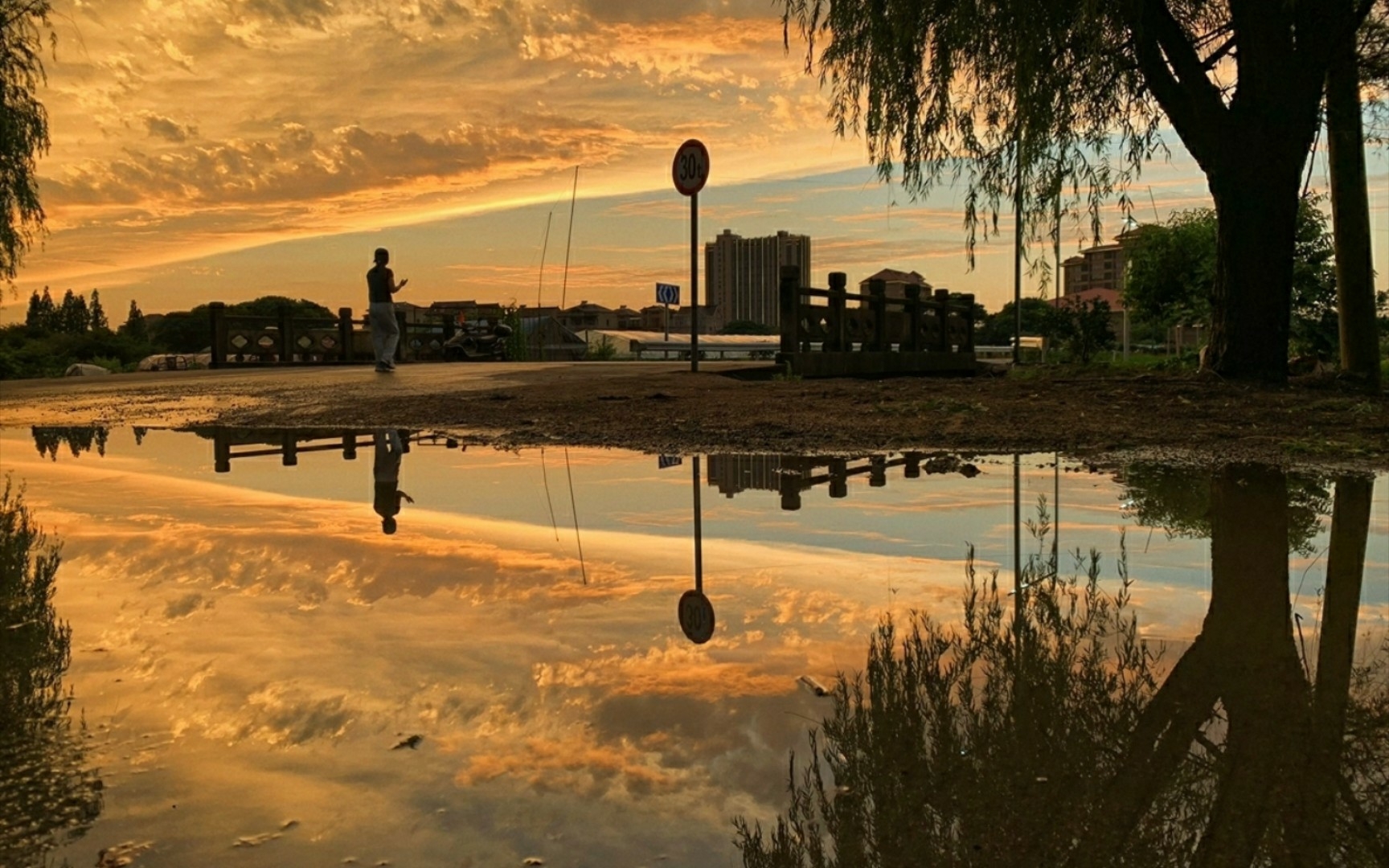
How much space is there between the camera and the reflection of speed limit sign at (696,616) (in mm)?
3039

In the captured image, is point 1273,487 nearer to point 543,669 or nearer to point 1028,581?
point 1028,581

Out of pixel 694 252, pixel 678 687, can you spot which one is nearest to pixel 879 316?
pixel 694 252

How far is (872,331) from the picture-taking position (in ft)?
62.0

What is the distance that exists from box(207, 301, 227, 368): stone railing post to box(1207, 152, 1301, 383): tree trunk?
75.9 ft

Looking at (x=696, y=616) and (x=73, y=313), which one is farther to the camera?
(x=73, y=313)

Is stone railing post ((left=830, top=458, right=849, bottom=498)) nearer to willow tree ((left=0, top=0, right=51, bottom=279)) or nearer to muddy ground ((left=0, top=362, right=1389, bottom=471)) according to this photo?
muddy ground ((left=0, top=362, right=1389, bottom=471))

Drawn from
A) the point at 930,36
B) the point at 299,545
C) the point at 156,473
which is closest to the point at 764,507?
the point at 299,545

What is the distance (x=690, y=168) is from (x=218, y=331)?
17532 millimetres

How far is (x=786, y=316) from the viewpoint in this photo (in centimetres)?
1567

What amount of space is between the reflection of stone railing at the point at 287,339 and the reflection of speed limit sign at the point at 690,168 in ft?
44.4

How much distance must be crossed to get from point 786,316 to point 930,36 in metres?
4.79

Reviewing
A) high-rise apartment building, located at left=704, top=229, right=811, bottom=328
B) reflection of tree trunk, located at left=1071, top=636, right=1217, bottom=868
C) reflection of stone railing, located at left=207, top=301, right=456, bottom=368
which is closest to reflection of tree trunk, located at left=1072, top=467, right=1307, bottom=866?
reflection of tree trunk, located at left=1071, top=636, right=1217, bottom=868

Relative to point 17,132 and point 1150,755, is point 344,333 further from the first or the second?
point 1150,755

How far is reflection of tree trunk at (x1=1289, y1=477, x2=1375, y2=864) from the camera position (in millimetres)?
1880
